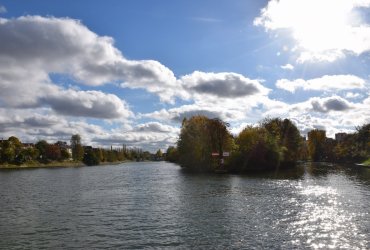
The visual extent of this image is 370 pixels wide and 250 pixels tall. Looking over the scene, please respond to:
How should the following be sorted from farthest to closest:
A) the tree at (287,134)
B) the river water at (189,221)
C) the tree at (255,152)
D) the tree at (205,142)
A: 1. the tree at (287,134)
2. the tree at (205,142)
3. the tree at (255,152)
4. the river water at (189,221)

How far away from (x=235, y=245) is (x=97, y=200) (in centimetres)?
3134

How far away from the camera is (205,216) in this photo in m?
42.2

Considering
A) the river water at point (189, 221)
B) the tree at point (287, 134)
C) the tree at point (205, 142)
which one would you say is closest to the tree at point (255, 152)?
the tree at point (205, 142)

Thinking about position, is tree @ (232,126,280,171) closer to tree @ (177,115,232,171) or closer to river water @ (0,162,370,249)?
tree @ (177,115,232,171)

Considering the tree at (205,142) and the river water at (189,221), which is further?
the tree at (205,142)

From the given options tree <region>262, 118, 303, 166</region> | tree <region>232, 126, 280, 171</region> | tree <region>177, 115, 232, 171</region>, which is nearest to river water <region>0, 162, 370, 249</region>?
tree <region>232, 126, 280, 171</region>

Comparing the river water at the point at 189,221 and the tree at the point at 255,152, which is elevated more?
the tree at the point at 255,152

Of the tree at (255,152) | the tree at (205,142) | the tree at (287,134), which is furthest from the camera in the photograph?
the tree at (287,134)

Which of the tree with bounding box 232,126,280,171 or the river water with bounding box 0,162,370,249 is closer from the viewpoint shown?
the river water with bounding box 0,162,370,249

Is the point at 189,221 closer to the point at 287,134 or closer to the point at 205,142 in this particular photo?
the point at 205,142

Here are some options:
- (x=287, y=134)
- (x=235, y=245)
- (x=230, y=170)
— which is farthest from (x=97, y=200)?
(x=287, y=134)

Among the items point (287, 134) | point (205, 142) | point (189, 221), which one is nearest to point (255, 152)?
point (205, 142)

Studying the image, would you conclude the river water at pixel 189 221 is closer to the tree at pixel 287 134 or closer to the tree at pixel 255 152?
the tree at pixel 255 152

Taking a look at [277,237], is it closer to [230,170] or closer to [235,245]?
[235,245]
